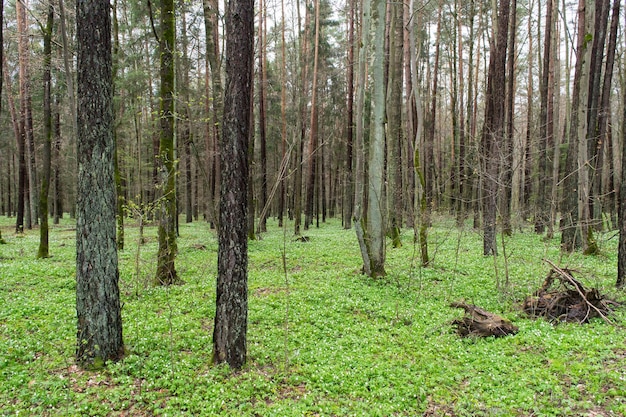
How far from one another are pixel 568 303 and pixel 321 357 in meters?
4.48

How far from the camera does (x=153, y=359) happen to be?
432 cm

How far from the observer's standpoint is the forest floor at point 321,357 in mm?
3605

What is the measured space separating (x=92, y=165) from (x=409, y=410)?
4287 millimetres

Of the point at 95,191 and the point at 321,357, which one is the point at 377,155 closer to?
the point at 321,357

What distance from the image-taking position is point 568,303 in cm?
610

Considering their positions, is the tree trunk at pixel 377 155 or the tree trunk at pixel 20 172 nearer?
the tree trunk at pixel 377 155

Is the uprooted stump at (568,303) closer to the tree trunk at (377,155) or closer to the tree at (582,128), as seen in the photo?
the tree trunk at (377,155)

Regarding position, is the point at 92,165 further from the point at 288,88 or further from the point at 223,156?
the point at 288,88

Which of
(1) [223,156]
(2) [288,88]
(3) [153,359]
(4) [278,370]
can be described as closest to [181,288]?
(3) [153,359]

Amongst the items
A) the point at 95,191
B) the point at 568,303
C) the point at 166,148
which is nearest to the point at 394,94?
the point at 166,148

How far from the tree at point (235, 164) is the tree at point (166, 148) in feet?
12.6

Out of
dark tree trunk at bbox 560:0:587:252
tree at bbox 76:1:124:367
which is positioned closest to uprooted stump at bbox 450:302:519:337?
tree at bbox 76:1:124:367

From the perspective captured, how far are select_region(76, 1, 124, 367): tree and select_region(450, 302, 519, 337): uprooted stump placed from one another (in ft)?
16.1

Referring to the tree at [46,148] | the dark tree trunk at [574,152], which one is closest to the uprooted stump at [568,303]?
the dark tree trunk at [574,152]
